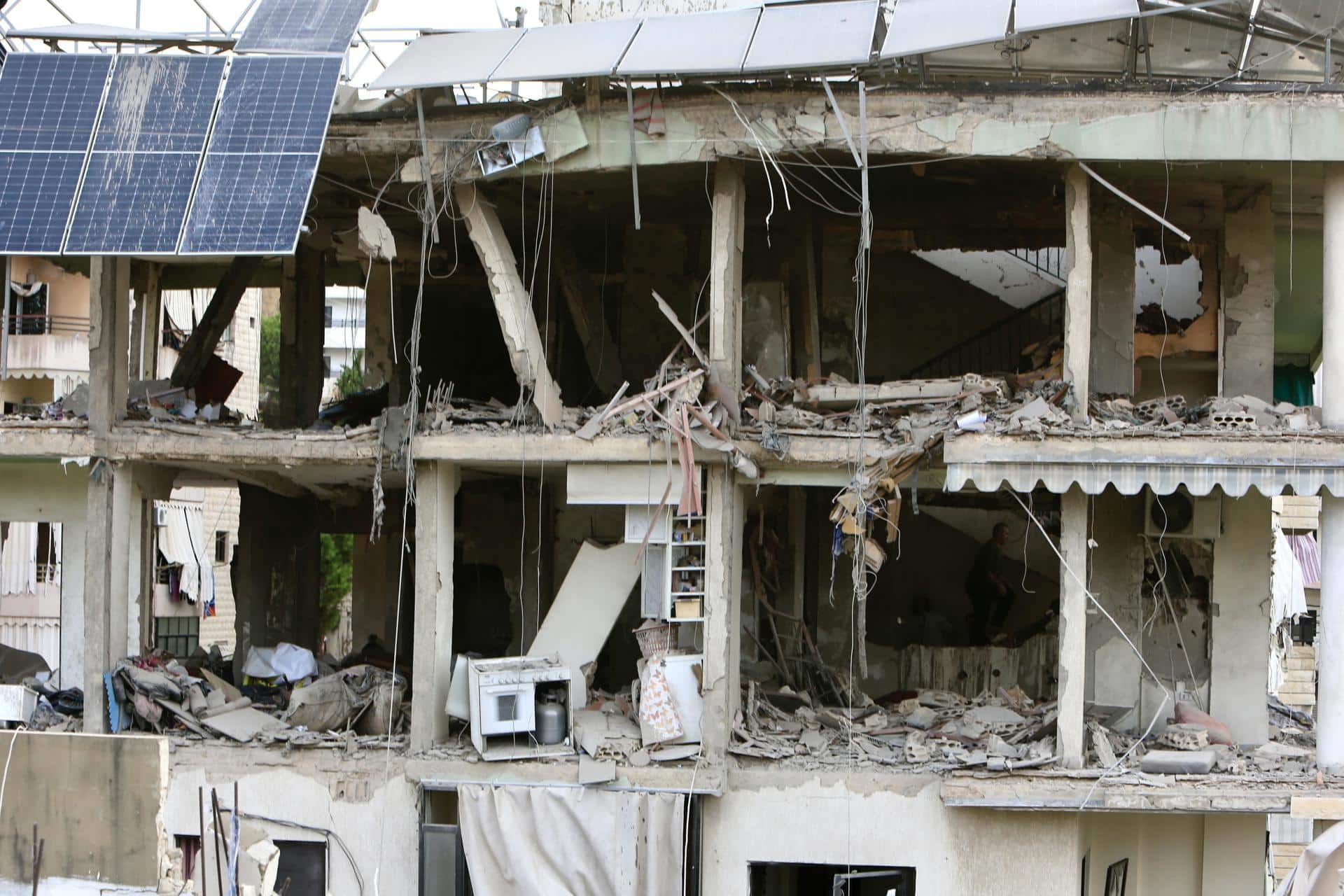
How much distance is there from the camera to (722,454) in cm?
1716

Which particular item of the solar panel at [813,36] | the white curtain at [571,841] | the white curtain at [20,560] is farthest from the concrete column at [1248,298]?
the white curtain at [20,560]

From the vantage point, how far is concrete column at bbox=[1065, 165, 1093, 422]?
17.0 m

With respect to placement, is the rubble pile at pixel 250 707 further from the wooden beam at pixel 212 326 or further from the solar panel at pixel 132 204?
the solar panel at pixel 132 204

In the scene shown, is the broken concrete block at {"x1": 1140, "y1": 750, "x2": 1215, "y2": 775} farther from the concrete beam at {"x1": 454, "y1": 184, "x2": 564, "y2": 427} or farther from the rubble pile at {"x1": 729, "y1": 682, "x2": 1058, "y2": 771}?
the concrete beam at {"x1": 454, "y1": 184, "x2": 564, "y2": 427}

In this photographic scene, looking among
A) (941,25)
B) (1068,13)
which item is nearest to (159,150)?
(941,25)

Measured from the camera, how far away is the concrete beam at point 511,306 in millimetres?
17859

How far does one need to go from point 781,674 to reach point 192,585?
1756 cm

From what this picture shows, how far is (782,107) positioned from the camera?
16.9 metres

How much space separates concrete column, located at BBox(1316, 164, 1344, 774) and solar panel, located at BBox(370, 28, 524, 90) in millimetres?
8665

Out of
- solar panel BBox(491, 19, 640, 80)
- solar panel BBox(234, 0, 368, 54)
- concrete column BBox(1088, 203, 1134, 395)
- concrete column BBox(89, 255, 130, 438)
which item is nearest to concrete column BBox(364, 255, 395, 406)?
concrete column BBox(89, 255, 130, 438)

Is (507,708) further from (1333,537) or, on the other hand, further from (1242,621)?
(1333,537)

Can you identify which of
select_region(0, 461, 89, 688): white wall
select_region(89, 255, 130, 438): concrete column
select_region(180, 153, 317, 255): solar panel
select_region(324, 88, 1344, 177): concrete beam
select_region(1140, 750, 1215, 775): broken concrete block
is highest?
select_region(324, 88, 1344, 177): concrete beam

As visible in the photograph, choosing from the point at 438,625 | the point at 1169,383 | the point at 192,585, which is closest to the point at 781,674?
the point at 438,625

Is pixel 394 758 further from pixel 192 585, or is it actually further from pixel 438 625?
pixel 192 585
